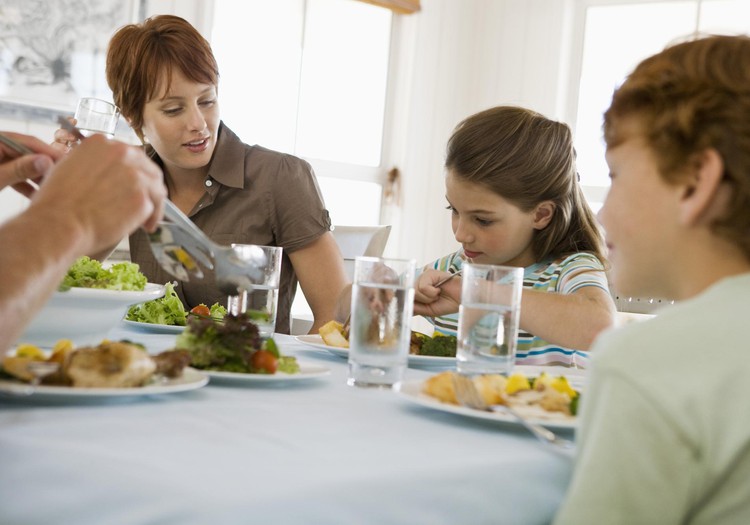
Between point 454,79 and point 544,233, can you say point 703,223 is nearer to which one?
point 544,233

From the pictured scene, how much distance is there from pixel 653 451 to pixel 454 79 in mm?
5330

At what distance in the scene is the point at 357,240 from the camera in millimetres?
3031

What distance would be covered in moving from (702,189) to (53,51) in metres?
3.77

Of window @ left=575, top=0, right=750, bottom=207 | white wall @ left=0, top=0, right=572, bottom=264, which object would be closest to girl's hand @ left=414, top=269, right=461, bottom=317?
window @ left=575, top=0, right=750, bottom=207

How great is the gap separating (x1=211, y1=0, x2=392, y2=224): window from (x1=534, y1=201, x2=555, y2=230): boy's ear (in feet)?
10.5

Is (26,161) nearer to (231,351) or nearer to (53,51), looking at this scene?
(231,351)

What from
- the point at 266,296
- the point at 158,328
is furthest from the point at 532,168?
the point at 158,328

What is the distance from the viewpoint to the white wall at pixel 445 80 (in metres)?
5.58

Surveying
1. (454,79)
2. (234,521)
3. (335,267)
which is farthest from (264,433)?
(454,79)

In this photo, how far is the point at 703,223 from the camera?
32.6 inches

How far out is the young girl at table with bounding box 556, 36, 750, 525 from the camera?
68 centimetres

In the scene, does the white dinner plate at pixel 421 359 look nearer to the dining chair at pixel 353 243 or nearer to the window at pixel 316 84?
the dining chair at pixel 353 243

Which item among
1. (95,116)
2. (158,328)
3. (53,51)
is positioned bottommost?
(158,328)

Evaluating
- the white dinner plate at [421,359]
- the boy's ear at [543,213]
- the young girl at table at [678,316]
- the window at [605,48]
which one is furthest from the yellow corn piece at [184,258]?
the window at [605,48]
